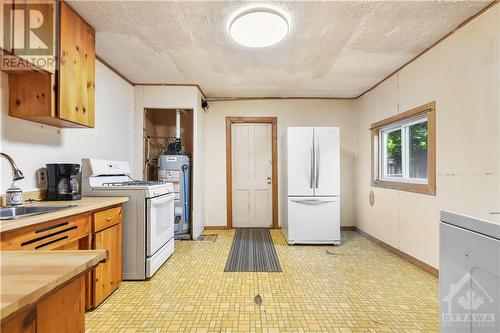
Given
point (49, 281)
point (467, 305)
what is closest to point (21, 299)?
point (49, 281)

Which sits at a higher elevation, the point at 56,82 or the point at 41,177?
the point at 56,82

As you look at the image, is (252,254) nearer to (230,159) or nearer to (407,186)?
(230,159)

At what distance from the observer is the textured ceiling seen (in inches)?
81.7

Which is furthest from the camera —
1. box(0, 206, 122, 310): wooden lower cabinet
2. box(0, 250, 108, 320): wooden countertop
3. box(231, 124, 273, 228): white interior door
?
box(231, 124, 273, 228): white interior door

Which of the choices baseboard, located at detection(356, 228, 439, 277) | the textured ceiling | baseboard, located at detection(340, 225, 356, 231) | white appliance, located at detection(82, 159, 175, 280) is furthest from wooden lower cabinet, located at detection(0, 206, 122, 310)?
baseboard, located at detection(340, 225, 356, 231)

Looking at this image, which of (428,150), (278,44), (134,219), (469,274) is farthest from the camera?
(428,150)

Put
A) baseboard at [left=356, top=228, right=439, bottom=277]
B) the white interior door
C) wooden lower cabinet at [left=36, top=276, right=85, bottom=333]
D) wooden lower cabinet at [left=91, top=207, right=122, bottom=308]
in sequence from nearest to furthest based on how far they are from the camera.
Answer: wooden lower cabinet at [left=36, top=276, right=85, bottom=333] → wooden lower cabinet at [left=91, top=207, right=122, bottom=308] → baseboard at [left=356, top=228, right=439, bottom=277] → the white interior door

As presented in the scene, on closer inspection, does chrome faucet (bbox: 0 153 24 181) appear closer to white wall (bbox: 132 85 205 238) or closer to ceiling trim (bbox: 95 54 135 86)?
ceiling trim (bbox: 95 54 135 86)

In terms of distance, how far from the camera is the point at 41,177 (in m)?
2.22

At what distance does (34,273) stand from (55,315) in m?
0.14

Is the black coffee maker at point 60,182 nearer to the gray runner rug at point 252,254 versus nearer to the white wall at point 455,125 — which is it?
the gray runner rug at point 252,254

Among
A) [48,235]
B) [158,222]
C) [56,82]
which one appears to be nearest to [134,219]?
[158,222]

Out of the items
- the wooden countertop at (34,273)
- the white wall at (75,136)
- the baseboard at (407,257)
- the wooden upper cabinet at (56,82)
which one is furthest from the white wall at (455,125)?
the white wall at (75,136)

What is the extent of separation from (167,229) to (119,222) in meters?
0.75
